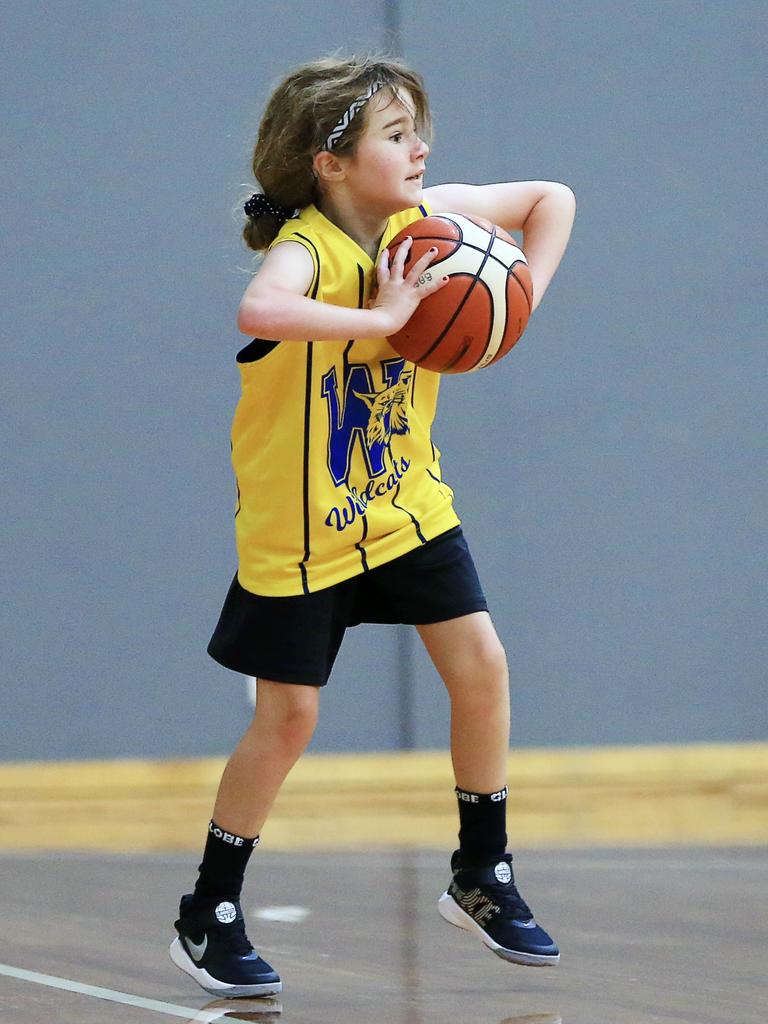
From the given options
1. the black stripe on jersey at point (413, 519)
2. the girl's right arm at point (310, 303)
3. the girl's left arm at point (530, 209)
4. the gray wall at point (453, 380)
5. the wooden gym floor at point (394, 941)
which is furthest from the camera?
the gray wall at point (453, 380)

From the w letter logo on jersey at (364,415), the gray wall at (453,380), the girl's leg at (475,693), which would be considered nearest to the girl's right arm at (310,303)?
the w letter logo on jersey at (364,415)

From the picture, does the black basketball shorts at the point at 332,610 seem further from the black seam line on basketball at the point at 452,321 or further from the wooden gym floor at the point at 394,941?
the wooden gym floor at the point at 394,941

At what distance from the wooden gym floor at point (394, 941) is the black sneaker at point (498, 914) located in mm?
64

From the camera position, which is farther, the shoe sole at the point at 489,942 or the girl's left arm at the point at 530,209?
the girl's left arm at the point at 530,209

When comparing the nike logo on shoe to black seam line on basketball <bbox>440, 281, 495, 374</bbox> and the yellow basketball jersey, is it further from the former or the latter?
black seam line on basketball <bbox>440, 281, 495, 374</bbox>

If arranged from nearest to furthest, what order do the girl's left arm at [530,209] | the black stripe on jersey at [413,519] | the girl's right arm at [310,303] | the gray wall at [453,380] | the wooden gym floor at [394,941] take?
the girl's right arm at [310,303] < the wooden gym floor at [394,941] < the black stripe on jersey at [413,519] < the girl's left arm at [530,209] < the gray wall at [453,380]

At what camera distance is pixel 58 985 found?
2059 millimetres

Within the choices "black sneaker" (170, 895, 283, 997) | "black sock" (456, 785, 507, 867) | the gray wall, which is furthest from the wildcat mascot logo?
the gray wall

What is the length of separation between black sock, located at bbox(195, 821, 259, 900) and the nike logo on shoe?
6cm

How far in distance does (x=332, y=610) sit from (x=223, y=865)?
384mm

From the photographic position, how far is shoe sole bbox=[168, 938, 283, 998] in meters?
1.97

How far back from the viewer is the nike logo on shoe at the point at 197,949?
200cm

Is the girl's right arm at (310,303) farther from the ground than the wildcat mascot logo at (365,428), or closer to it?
farther from the ground

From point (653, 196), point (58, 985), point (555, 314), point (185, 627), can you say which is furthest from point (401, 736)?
point (58, 985)
